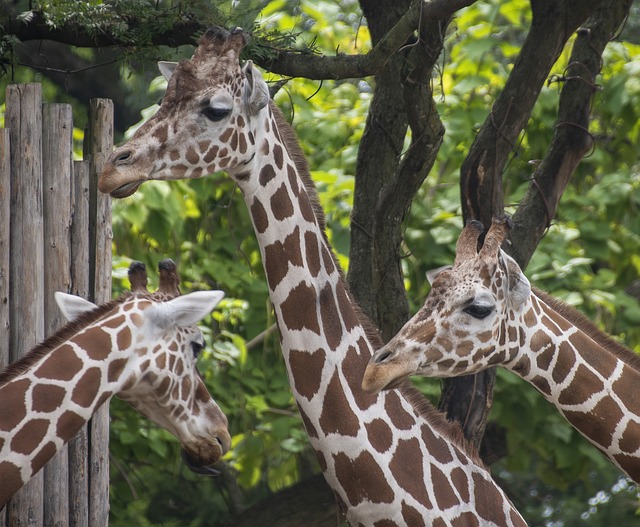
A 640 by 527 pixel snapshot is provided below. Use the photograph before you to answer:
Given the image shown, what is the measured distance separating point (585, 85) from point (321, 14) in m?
3.26

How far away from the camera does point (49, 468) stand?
476 centimetres

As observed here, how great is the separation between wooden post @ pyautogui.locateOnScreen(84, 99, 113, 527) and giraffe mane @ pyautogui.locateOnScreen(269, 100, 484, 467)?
97 centimetres

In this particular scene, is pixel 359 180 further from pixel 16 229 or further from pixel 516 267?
pixel 16 229

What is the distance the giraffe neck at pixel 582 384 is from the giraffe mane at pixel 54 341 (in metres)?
1.80

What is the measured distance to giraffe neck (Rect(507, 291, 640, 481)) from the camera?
14.6ft

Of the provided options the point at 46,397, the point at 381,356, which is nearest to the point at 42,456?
the point at 46,397

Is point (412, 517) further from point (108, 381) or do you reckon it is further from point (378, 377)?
point (108, 381)

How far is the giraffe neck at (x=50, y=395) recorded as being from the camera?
4.07m

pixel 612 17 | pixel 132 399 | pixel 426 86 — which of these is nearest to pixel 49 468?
pixel 132 399

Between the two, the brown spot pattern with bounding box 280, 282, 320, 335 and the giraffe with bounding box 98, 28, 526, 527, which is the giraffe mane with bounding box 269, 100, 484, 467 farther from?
the brown spot pattern with bounding box 280, 282, 320, 335

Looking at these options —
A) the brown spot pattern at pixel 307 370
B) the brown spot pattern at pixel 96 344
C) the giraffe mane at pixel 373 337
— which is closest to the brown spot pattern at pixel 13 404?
the brown spot pattern at pixel 96 344

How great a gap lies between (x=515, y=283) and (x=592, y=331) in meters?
0.60

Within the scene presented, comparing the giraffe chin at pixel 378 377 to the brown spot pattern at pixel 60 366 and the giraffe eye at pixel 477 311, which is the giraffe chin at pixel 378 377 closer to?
the giraffe eye at pixel 477 311

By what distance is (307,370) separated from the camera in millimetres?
4367
